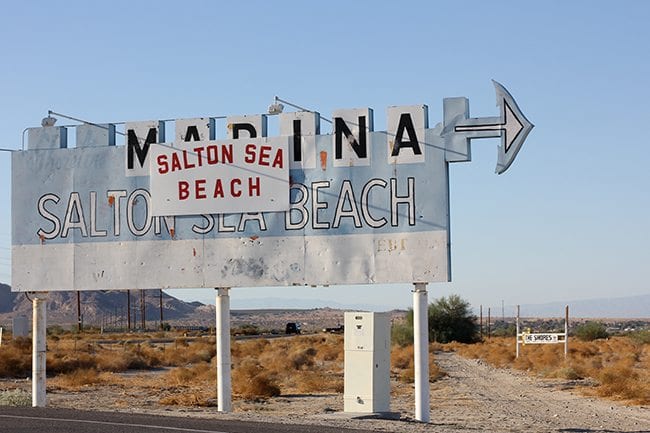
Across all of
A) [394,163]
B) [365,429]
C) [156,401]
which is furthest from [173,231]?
[156,401]

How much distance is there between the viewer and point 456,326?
8119 centimetres

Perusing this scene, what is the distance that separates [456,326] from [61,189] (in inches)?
2376

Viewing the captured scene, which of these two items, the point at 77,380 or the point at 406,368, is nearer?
the point at 77,380

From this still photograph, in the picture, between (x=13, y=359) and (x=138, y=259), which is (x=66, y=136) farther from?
(x=13, y=359)

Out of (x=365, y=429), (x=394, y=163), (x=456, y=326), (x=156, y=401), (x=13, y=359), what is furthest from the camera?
(x=456, y=326)

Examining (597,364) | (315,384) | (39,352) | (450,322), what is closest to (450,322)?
(450,322)

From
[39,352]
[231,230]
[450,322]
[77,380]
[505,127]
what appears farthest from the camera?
[450,322]

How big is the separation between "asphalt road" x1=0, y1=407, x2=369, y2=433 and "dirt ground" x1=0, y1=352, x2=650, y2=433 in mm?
1269

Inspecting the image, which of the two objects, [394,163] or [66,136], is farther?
[66,136]

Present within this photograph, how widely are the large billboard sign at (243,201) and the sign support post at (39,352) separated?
57 cm

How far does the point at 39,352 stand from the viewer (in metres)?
23.7

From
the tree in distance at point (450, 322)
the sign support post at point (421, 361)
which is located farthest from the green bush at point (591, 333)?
the sign support post at point (421, 361)

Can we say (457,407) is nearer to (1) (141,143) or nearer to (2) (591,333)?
(1) (141,143)

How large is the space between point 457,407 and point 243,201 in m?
10.9
